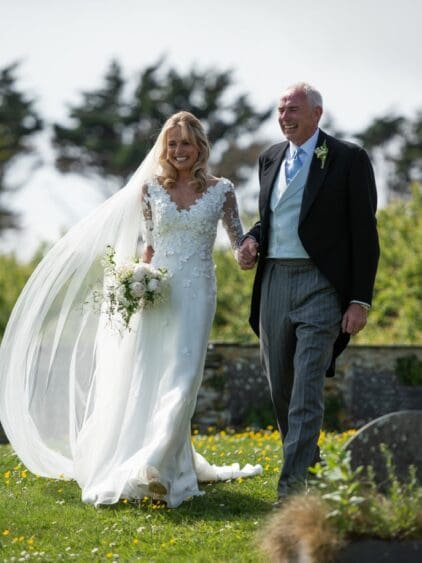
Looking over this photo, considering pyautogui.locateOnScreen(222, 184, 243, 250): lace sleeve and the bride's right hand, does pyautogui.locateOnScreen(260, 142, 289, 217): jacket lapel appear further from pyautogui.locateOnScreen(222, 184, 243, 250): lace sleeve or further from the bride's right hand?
the bride's right hand

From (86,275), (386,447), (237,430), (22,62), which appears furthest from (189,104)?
(386,447)

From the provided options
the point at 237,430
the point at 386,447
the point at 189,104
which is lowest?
the point at 237,430

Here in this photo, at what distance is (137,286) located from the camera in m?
7.35

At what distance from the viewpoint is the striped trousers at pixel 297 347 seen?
21.3 feet

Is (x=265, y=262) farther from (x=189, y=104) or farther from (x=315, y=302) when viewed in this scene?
(x=189, y=104)

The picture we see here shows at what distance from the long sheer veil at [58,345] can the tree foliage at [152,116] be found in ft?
115

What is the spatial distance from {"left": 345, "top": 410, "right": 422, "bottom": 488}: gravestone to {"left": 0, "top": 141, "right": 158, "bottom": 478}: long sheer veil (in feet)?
11.3

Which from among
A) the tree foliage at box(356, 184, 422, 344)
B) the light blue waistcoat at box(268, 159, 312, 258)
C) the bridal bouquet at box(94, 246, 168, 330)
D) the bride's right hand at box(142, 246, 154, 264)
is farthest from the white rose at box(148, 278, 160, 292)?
the tree foliage at box(356, 184, 422, 344)

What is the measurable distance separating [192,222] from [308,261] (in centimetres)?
113

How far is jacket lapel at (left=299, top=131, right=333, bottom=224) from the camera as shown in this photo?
6727 mm

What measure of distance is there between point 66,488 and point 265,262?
2183mm

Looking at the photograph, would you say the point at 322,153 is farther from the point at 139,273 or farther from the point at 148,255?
the point at 148,255

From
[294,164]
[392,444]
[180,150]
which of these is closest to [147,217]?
[180,150]

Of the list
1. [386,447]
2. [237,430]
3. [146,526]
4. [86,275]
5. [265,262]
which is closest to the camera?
[386,447]
